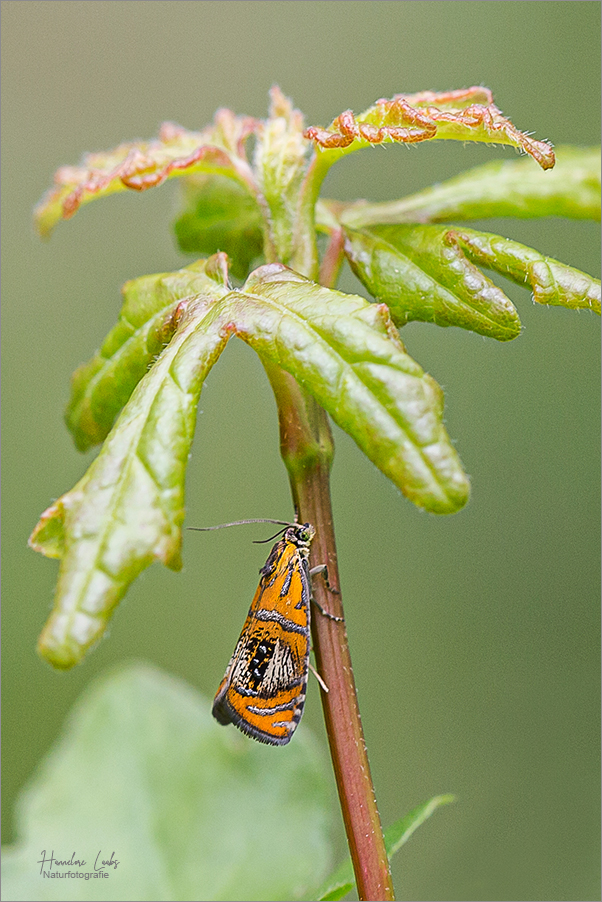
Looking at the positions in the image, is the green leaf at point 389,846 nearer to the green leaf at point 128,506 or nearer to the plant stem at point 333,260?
the green leaf at point 128,506

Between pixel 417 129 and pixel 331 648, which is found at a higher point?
pixel 417 129

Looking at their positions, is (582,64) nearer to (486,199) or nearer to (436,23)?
(436,23)

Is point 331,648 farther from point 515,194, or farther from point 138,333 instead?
point 515,194

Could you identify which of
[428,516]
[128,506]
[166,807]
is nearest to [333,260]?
[128,506]

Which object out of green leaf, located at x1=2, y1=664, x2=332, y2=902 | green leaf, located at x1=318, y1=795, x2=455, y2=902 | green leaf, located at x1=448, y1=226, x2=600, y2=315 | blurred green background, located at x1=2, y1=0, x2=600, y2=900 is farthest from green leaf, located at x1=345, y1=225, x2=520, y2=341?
blurred green background, located at x1=2, y1=0, x2=600, y2=900

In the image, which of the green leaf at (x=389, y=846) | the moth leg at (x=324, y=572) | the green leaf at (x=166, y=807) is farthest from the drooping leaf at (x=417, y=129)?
the green leaf at (x=166, y=807)

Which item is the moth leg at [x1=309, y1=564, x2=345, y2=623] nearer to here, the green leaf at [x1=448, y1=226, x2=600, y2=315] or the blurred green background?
the green leaf at [x1=448, y1=226, x2=600, y2=315]

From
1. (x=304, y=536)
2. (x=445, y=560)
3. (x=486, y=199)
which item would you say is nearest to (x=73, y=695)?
(x=445, y=560)
